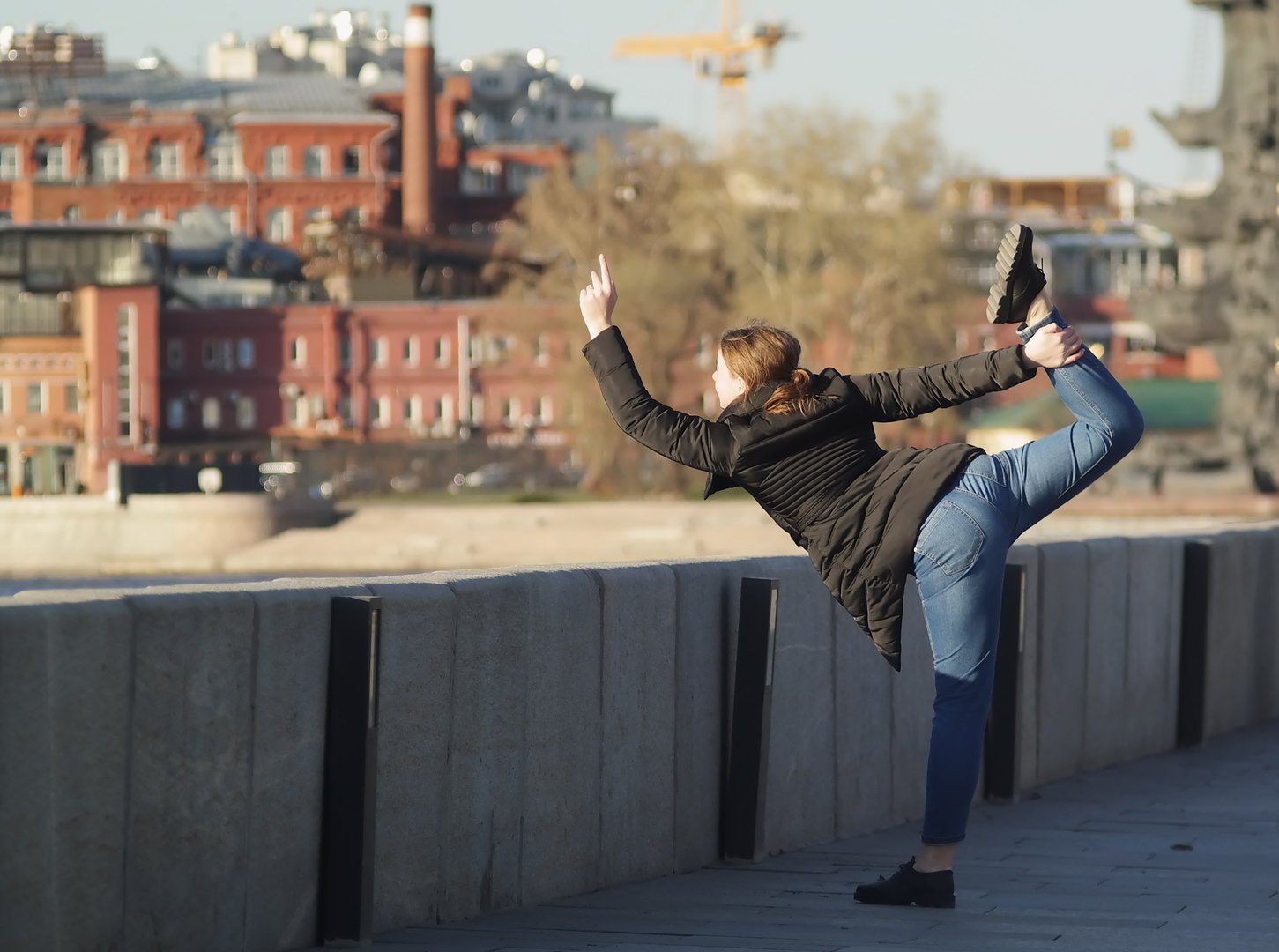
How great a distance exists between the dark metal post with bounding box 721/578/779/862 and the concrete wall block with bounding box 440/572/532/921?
121 cm

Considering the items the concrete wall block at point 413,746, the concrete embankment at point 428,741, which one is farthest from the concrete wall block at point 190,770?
the concrete wall block at point 413,746

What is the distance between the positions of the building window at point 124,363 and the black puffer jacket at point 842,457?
9002cm

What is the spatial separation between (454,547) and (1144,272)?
193 ft

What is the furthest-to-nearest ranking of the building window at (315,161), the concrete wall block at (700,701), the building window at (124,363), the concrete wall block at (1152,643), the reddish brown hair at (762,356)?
the building window at (315,161)
the building window at (124,363)
the concrete wall block at (1152,643)
the concrete wall block at (700,701)
the reddish brown hair at (762,356)

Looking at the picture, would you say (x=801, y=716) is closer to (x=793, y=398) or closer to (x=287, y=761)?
(x=793, y=398)

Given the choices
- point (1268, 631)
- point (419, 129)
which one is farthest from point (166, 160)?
point (1268, 631)

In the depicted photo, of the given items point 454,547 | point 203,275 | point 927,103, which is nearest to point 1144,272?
point 203,275

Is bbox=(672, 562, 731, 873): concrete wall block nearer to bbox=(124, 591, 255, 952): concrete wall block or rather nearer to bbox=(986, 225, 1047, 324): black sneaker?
bbox=(986, 225, 1047, 324): black sneaker

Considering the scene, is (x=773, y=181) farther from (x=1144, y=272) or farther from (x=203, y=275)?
(x=1144, y=272)

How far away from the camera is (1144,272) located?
11275cm

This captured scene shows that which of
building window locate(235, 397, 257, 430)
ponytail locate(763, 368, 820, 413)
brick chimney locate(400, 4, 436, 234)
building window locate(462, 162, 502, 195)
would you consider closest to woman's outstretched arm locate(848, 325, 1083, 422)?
ponytail locate(763, 368, 820, 413)

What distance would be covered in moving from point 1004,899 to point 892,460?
141 cm

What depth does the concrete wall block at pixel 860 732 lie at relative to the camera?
28.3 feet

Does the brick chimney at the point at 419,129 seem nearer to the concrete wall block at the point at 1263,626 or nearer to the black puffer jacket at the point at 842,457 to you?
the concrete wall block at the point at 1263,626
